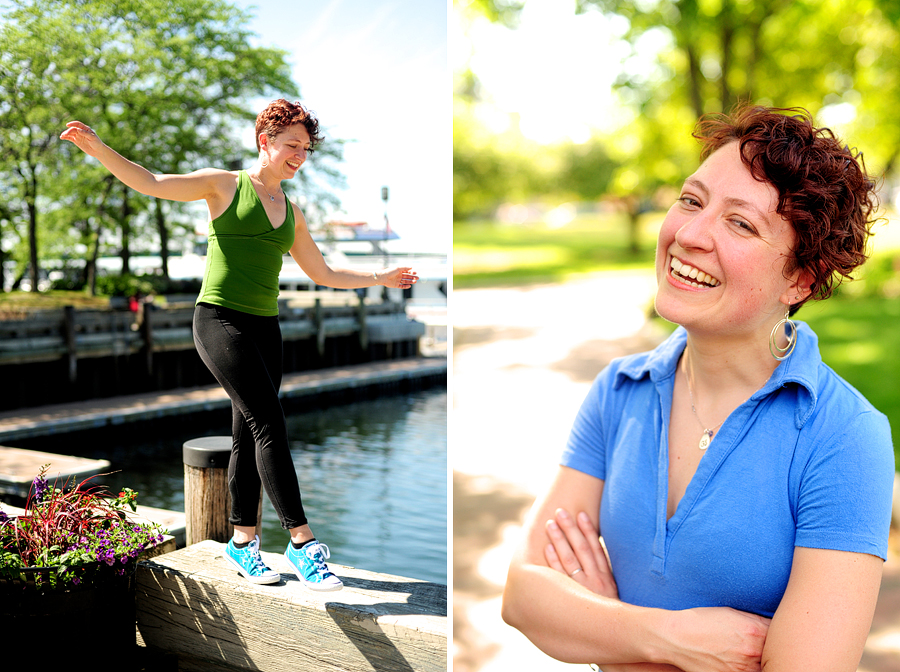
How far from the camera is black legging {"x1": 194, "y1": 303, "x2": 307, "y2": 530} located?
2.12 metres

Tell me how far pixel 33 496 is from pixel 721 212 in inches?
86.5

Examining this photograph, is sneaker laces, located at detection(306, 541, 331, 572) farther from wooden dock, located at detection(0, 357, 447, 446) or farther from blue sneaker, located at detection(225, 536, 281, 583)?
wooden dock, located at detection(0, 357, 447, 446)

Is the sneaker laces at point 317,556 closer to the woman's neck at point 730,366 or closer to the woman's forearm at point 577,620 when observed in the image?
the woman's forearm at point 577,620

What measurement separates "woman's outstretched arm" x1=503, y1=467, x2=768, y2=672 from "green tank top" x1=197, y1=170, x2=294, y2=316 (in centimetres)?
96

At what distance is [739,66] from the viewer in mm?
13547

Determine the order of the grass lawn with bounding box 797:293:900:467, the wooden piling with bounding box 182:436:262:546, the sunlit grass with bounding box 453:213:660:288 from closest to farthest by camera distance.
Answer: the wooden piling with bounding box 182:436:262:546 < the grass lawn with bounding box 797:293:900:467 < the sunlit grass with bounding box 453:213:660:288

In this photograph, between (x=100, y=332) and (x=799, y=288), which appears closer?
(x=799, y=288)

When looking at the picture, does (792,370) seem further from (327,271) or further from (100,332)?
(100,332)

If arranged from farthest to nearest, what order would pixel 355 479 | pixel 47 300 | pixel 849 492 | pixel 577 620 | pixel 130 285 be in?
pixel 130 285 < pixel 47 300 < pixel 355 479 < pixel 577 620 < pixel 849 492

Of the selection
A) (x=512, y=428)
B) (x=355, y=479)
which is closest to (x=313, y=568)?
(x=512, y=428)

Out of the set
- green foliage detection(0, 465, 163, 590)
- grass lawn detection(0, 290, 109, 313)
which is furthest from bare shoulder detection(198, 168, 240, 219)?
grass lawn detection(0, 290, 109, 313)

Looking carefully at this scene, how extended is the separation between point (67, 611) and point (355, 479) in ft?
32.0

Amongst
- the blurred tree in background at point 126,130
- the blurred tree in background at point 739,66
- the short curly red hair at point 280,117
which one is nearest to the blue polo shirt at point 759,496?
the short curly red hair at point 280,117

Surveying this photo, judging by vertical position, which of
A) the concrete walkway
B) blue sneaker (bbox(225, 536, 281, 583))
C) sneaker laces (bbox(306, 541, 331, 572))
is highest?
sneaker laces (bbox(306, 541, 331, 572))
